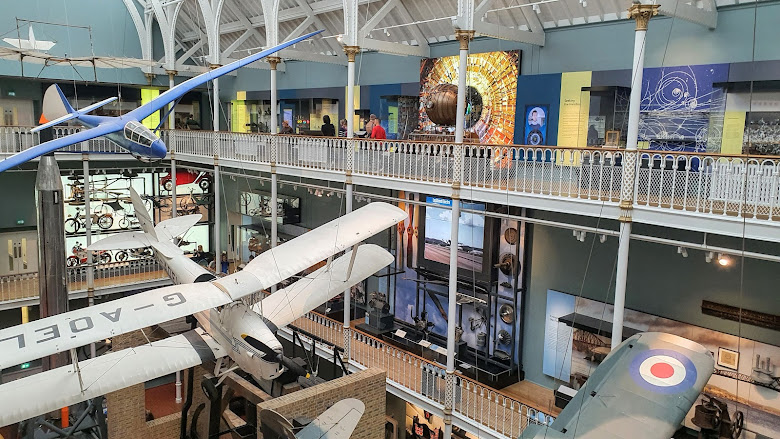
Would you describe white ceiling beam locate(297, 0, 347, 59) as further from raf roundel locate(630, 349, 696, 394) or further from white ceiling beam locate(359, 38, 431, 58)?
raf roundel locate(630, 349, 696, 394)

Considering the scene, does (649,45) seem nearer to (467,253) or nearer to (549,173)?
(549,173)

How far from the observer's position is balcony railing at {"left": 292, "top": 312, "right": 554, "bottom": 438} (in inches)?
493

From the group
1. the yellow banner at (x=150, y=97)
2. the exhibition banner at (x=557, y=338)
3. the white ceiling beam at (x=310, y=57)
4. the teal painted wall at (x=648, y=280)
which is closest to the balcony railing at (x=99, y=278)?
the yellow banner at (x=150, y=97)

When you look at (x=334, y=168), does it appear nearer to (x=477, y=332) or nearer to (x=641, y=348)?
(x=477, y=332)

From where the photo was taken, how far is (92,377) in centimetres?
899

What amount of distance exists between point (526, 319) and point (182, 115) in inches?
832

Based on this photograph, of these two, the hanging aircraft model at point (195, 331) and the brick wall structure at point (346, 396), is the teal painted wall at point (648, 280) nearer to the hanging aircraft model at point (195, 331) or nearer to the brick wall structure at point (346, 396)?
the brick wall structure at point (346, 396)

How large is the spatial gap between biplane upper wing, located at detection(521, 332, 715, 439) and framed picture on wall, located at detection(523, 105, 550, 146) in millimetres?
10714

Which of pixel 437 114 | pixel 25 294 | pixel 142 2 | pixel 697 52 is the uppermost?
pixel 142 2

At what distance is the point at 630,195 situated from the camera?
1082 cm

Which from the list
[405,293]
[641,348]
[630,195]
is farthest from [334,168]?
[641,348]

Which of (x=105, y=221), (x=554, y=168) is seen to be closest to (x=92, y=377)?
(x=554, y=168)

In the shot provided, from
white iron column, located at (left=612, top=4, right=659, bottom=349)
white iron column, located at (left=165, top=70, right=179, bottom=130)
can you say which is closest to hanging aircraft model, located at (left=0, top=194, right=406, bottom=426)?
white iron column, located at (left=612, top=4, right=659, bottom=349)

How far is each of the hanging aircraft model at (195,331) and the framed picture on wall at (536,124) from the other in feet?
20.2
